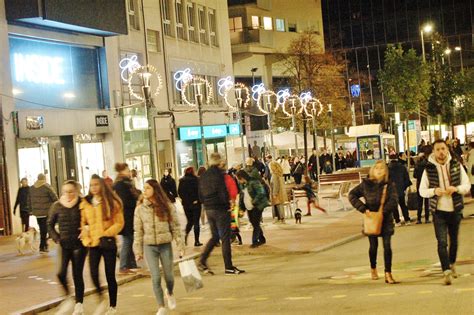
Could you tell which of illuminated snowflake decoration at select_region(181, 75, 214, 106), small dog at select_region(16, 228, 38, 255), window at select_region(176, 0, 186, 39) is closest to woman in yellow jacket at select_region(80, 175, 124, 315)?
small dog at select_region(16, 228, 38, 255)

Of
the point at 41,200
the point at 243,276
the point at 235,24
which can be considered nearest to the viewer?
the point at 243,276

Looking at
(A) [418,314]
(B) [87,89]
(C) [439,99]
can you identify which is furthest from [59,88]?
(C) [439,99]

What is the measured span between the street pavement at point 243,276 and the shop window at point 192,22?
2245 centimetres

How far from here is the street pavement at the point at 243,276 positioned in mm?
11055

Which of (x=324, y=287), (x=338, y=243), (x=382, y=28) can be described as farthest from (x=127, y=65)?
(x=382, y=28)

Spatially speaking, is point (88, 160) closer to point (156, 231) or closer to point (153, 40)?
point (153, 40)

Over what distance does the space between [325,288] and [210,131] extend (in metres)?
32.8

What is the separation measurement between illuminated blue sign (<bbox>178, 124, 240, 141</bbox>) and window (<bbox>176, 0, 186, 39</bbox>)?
14.9 feet

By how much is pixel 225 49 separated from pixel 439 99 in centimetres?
1448

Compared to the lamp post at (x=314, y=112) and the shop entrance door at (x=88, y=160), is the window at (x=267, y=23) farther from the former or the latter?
the shop entrance door at (x=88, y=160)

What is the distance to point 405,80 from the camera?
4462 centimetres

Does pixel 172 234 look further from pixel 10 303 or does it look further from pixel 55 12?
pixel 55 12

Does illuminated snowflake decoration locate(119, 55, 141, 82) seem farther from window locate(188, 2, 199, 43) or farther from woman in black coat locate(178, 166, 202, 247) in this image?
woman in black coat locate(178, 166, 202, 247)

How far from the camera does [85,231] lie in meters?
10.3
